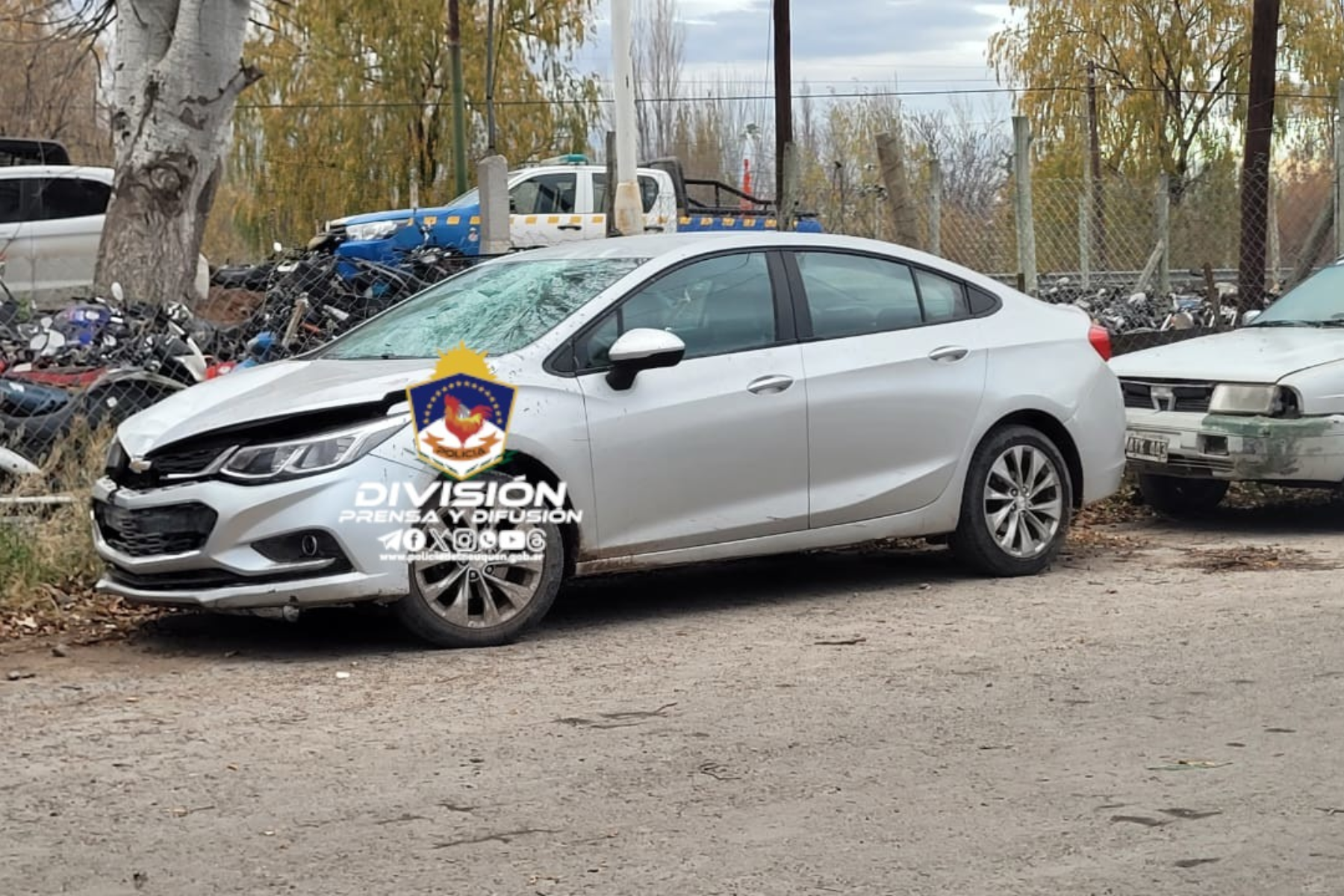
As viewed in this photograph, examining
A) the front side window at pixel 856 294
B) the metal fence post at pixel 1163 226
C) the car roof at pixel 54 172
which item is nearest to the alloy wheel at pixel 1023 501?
the front side window at pixel 856 294

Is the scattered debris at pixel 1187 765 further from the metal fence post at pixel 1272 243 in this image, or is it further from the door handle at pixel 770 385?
the metal fence post at pixel 1272 243

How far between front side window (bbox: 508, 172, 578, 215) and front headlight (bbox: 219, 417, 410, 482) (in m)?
15.5

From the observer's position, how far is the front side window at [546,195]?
22031 millimetres

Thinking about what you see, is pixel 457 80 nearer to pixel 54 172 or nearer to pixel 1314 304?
→ pixel 54 172

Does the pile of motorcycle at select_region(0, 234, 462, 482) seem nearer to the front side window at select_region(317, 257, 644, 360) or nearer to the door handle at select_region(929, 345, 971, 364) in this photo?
the front side window at select_region(317, 257, 644, 360)

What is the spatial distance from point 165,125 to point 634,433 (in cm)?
825

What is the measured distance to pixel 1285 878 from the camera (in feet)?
14.1

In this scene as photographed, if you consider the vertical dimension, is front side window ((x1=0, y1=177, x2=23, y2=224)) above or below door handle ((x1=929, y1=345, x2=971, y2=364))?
above

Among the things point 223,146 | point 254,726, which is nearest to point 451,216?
point 223,146

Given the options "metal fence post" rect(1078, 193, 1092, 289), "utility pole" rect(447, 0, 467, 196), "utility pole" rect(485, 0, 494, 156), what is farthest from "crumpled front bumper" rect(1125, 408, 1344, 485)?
"utility pole" rect(485, 0, 494, 156)

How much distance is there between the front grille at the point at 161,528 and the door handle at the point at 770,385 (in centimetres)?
232

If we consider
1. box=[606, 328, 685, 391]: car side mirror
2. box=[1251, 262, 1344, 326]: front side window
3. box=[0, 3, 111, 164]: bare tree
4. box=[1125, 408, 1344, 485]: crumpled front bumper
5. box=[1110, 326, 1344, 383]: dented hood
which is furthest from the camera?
box=[0, 3, 111, 164]: bare tree

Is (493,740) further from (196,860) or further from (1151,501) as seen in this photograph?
(1151,501)

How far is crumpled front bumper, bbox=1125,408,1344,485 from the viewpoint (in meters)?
9.61
